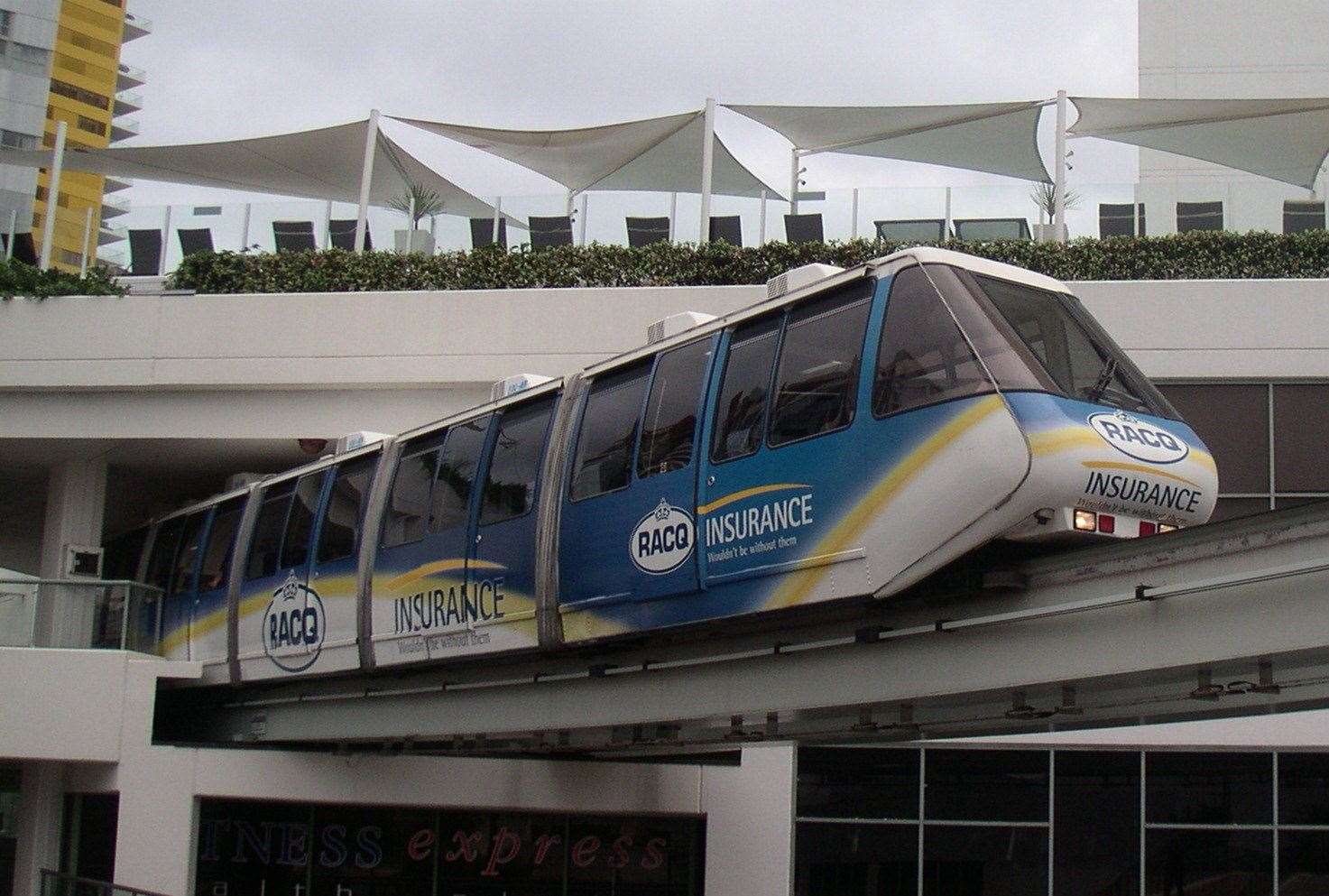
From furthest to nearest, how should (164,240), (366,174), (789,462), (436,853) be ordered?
1. (164,240)
2. (366,174)
3. (436,853)
4. (789,462)

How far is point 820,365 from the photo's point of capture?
10.6 meters

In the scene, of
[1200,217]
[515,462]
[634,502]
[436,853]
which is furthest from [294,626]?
[1200,217]

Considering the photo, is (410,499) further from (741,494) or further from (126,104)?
(126,104)

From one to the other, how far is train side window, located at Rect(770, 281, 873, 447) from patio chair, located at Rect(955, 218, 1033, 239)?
1147 centimetres

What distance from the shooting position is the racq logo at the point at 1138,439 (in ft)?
32.1

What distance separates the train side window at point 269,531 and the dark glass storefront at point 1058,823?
22.2ft

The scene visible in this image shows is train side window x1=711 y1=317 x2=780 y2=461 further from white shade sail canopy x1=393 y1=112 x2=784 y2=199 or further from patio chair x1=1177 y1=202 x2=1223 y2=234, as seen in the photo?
white shade sail canopy x1=393 y1=112 x2=784 y2=199

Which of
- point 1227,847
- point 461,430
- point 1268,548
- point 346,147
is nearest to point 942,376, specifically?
point 1268,548

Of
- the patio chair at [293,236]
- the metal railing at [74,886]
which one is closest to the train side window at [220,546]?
the metal railing at [74,886]

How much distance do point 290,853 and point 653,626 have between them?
10420mm

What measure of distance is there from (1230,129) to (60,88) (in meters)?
76.6

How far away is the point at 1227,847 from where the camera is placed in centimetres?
1972

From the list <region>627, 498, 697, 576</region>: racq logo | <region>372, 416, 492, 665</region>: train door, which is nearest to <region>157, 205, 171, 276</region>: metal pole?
<region>372, 416, 492, 665</region>: train door

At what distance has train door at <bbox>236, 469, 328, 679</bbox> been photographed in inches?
649
